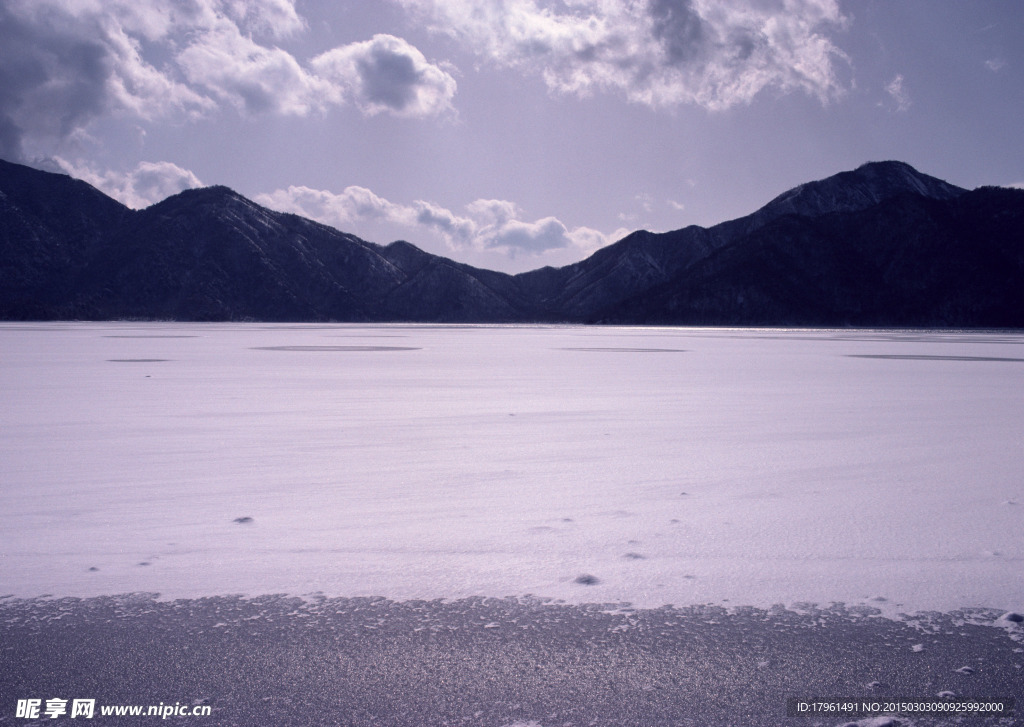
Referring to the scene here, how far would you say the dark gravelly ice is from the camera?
3133 mm

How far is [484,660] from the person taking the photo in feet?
11.6

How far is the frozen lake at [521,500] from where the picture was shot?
4586mm

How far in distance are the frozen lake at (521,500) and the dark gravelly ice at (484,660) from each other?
268mm

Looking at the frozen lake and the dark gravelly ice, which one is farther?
the frozen lake

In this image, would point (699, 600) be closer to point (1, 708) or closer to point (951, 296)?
point (1, 708)

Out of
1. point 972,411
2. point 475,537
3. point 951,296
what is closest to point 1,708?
point 475,537

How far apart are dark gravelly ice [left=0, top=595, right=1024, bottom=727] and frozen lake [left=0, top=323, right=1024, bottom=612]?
0.27 m

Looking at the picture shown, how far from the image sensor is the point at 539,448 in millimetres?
9148

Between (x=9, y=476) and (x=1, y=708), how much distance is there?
5239mm

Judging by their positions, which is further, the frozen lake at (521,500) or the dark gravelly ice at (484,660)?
the frozen lake at (521,500)

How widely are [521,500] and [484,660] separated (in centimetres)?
301

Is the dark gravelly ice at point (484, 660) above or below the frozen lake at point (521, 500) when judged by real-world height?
below

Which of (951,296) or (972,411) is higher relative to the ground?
(951,296)

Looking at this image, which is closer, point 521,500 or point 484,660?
point 484,660
